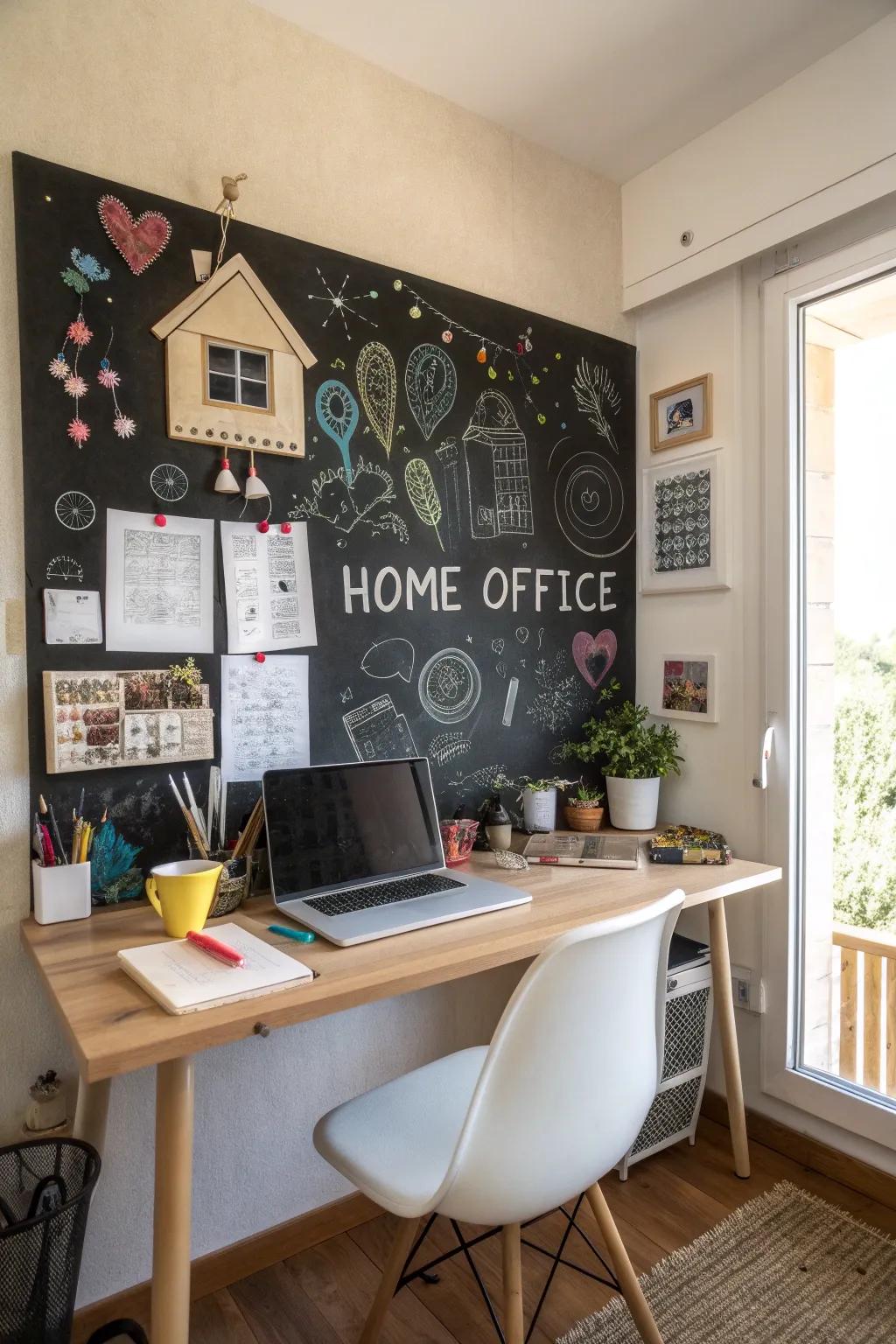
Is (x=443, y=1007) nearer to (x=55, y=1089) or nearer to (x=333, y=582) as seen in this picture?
(x=55, y=1089)

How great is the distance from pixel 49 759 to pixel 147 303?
877 mm

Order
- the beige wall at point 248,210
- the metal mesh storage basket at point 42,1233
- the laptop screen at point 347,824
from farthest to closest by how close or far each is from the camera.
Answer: the laptop screen at point 347,824, the beige wall at point 248,210, the metal mesh storage basket at point 42,1233

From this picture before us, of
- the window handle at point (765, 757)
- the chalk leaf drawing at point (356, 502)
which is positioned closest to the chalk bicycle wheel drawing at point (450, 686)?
the chalk leaf drawing at point (356, 502)

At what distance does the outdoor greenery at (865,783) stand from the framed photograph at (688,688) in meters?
0.31

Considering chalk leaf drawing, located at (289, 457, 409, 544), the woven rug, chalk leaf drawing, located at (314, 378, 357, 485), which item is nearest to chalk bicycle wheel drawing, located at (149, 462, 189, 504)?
chalk leaf drawing, located at (289, 457, 409, 544)

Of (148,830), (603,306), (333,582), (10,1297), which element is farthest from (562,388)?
(10,1297)

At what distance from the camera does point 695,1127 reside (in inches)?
84.8

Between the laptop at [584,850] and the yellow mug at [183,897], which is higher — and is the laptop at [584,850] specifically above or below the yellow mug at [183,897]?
below

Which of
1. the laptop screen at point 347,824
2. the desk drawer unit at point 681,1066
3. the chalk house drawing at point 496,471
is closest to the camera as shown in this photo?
the laptop screen at point 347,824

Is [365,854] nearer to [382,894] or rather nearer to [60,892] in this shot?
[382,894]

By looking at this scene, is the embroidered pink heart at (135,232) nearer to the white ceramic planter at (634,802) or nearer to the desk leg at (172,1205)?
the desk leg at (172,1205)

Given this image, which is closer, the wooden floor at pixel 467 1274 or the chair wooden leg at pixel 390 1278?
the chair wooden leg at pixel 390 1278

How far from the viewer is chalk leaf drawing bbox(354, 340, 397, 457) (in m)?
1.89

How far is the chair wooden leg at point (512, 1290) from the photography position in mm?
1236
